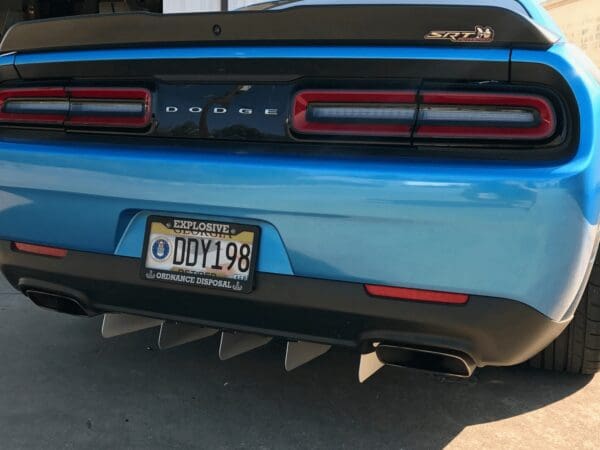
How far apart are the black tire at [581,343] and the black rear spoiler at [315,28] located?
3.37 feet

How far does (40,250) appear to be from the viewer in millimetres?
2152

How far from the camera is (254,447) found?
2074mm

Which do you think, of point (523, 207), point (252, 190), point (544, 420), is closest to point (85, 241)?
point (252, 190)

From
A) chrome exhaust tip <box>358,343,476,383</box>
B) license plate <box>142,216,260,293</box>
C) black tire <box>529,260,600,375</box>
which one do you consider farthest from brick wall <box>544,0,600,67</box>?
license plate <box>142,216,260,293</box>

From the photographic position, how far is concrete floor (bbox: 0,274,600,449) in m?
2.14

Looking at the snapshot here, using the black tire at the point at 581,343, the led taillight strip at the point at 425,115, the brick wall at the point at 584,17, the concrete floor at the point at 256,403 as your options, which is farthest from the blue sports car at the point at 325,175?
the brick wall at the point at 584,17

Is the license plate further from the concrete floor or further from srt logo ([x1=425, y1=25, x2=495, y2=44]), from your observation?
srt logo ([x1=425, y1=25, x2=495, y2=44])

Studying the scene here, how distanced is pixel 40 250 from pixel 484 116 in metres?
1.55

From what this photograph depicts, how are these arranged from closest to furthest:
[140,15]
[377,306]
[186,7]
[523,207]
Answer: [523,207]
[377,306]
[140,15]
[186,7]

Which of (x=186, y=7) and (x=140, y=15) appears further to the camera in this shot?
(x=186, y=7)

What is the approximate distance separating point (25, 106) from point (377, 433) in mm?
1720

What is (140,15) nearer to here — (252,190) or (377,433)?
(252,190)

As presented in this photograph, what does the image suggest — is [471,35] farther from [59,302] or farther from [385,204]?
[59,302]

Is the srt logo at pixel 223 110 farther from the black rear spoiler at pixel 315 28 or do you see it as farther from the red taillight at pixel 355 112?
the black rear spoiler at pixel 315 28
